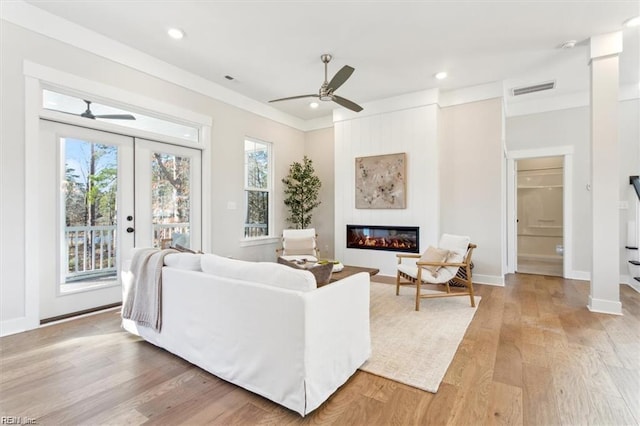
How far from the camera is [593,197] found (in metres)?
3.54

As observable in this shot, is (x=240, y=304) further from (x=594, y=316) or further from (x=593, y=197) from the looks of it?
(x=593, y=197)

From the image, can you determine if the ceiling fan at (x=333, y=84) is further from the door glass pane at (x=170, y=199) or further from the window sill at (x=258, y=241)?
the window sill at (x=258, y=241)

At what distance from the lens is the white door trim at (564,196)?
17.2ft

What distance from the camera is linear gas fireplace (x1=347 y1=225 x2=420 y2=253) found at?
5.24 metres

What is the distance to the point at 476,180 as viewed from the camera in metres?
5.00

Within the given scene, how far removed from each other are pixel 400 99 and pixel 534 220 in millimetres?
5335

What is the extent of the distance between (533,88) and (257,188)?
15.8 feet

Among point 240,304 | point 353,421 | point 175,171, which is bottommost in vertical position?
point 353,421

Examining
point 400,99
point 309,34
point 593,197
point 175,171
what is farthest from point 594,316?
point 175,171

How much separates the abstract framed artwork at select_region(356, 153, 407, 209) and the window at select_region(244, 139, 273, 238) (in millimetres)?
1723

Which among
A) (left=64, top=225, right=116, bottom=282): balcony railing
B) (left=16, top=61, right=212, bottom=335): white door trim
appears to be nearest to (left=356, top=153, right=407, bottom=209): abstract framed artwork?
(left=64, top=225, right=116, bottom=282): balcony railing

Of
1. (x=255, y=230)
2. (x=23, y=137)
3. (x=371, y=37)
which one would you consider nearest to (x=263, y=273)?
(x=23, y=137)

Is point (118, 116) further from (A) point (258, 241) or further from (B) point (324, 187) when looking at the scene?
(B) point (324, 187)

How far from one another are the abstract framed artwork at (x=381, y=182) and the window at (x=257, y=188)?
67.8 inches
